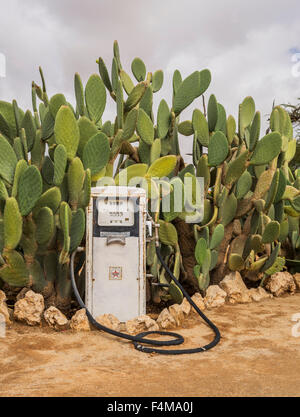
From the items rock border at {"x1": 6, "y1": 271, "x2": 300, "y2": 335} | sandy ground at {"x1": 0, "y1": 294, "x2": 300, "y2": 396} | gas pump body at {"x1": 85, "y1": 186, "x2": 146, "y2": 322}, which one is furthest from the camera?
gas pump body at {"x1": 85, "y1": 186, "x2": 146, "y2": 322}

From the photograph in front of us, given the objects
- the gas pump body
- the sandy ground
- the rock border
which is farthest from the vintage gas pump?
the sandy ground

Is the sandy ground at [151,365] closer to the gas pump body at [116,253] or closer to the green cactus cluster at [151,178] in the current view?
the gas pump body at [116,253]

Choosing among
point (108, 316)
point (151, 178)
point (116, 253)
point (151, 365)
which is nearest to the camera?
point (151, 365)

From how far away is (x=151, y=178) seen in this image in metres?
3.94

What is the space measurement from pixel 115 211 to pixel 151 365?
1373 millimetres

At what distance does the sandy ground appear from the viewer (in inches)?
84.8

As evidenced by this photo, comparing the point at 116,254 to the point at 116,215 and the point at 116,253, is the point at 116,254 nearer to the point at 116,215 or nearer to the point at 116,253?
the point at 116,253

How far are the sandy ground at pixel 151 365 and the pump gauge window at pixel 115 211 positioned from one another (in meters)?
0.91

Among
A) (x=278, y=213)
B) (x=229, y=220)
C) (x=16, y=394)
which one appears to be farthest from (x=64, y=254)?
(x=278, y=213)

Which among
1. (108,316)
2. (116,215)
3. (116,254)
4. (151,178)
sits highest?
Result: (151,178)

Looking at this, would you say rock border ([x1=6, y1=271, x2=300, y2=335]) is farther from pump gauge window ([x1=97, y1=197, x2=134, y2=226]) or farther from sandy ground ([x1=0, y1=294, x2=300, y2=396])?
pump gauge window ([x1=97, y1=197, x2=134, y2=226])

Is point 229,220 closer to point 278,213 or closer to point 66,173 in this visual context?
point 278,213

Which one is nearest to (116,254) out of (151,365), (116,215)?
(116,215)

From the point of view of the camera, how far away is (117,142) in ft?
12.7
